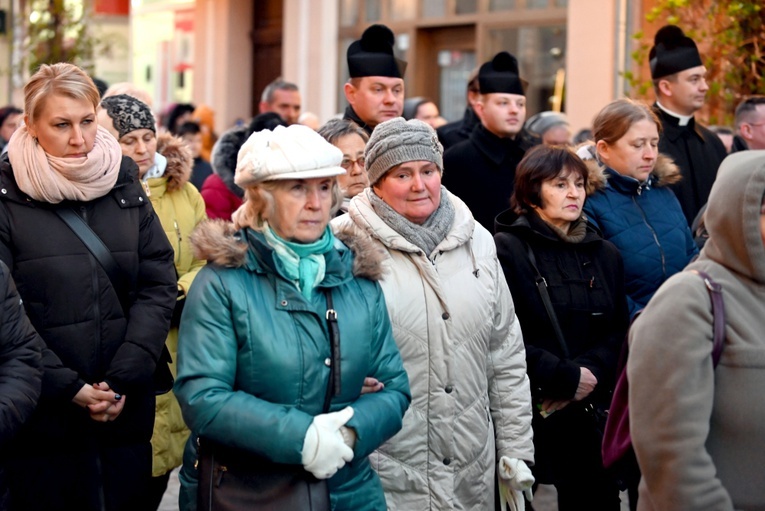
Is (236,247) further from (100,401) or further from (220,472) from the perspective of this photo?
(100,401)

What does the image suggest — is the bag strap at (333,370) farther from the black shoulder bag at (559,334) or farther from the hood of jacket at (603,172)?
the hood of jacket at (603,172)

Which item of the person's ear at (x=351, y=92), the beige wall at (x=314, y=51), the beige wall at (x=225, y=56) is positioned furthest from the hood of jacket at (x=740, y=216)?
the beige wall at (x=225, y=56)

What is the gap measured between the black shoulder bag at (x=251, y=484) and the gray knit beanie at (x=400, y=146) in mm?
1522

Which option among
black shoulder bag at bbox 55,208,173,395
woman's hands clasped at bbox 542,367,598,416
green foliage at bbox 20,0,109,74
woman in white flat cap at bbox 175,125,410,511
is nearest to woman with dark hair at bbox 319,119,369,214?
black shoulder bag at bbox 55,208,173,395

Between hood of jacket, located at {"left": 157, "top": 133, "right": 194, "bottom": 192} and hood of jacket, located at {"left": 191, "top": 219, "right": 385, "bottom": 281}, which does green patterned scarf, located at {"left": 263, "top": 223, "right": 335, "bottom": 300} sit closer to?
hood of jacket, located at {"left": 191, "top": 219, "right": 385, "bottom": 281}

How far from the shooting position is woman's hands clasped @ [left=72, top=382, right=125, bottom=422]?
16.5ft

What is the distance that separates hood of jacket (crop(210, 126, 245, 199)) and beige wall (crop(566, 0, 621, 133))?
5904 millimetres

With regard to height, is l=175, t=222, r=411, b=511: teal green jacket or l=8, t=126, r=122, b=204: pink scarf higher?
l=8, t=126, r=122, b=204: pink scarf

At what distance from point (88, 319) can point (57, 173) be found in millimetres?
604

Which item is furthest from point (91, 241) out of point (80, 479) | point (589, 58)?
point (589, 58)

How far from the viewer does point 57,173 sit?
16.7 feet

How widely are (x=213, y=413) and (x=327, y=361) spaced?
41 cm

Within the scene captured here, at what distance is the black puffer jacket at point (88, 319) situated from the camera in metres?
5.01

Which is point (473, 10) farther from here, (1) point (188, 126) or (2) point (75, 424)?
(2) point (75, 424)
